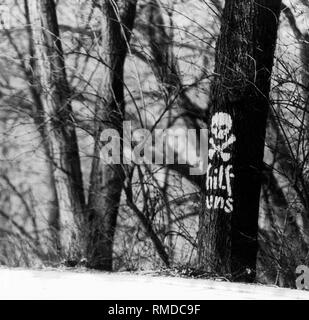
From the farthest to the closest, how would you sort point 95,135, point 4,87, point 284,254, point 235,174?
1. point 4,87
2. point 95,135
3. point 284,254
4. point 235,174

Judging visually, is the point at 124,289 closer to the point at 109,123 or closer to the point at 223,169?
the point at 223,169

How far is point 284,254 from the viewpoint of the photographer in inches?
401

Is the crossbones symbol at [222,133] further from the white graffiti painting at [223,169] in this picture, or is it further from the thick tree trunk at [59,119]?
the thick tree trunk at [59,119]

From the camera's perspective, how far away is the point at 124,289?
7.36 metres

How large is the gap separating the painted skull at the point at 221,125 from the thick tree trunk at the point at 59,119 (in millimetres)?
2535

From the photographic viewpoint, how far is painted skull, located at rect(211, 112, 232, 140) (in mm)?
8984

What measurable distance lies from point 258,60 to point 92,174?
127 inches

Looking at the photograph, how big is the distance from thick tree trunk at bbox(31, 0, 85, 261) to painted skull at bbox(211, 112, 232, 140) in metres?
2.53

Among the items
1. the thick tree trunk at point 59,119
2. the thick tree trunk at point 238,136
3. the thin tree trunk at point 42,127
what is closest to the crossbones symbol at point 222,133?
the thick tree trunk at point 238,136

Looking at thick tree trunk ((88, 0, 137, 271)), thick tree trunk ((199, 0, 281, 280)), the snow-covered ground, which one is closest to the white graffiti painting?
thick tree trunk ((199, 0, 281, 280))

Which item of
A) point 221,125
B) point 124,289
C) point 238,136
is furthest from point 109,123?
point 124,289

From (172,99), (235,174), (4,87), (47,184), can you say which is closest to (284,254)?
(235,174)
